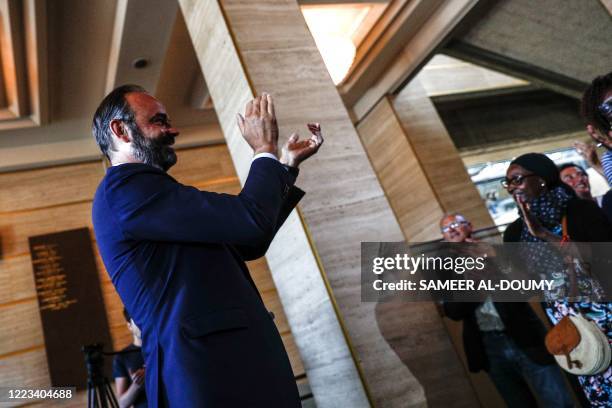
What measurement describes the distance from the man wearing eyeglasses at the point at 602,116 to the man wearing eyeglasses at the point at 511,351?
3.48ft

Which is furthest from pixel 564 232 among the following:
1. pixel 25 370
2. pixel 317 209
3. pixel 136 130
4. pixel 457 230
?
pixel 25 370

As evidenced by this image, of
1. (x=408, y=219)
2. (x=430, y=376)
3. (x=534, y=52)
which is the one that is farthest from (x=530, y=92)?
(x=430, y=376)

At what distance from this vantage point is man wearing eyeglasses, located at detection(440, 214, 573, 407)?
9.21 feet

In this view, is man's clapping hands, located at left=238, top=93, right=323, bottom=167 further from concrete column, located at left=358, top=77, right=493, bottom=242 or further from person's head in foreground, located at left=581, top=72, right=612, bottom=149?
concrete column, located at left=358, top=77, right=493, bottom=242

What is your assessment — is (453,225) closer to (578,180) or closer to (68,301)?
(578,180)

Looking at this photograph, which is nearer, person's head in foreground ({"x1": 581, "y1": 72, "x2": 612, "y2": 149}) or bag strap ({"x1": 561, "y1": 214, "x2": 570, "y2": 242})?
person's head in foreground ({"x1": 581, "y1": 72, "x2": 612, "y2": 149})

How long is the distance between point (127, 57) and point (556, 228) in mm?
3942

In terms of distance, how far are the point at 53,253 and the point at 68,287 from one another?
0.41 metres

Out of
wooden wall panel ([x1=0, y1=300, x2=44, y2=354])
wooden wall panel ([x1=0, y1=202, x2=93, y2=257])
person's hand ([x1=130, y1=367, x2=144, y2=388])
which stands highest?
wooden wall panel ([x1=0, y1=202, x2=93, y2=257])

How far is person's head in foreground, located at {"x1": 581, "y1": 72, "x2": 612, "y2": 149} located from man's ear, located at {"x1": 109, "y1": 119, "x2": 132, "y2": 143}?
1.70m

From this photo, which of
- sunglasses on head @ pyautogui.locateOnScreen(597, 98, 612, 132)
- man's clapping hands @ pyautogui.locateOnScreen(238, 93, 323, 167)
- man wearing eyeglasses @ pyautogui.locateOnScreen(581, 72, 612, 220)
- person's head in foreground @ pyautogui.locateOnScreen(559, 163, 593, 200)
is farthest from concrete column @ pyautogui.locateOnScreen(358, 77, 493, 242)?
man's clapping hands @ pyautogui.locateOnScreen(238, 93, 323, 167)

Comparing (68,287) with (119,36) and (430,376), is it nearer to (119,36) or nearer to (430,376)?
(119,36)

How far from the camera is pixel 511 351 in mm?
2883

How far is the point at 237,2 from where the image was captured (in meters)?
2.89
